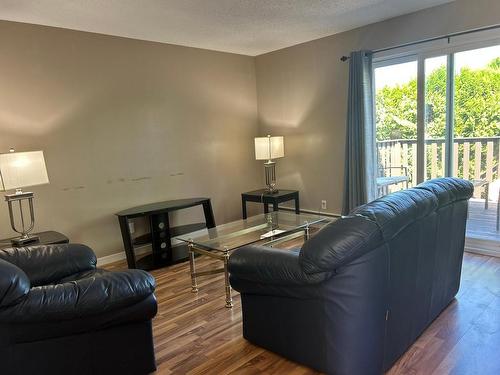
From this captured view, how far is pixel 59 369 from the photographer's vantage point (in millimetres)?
1705

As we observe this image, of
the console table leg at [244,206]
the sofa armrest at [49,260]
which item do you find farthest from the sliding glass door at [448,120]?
the sofa armrest at [49,260]

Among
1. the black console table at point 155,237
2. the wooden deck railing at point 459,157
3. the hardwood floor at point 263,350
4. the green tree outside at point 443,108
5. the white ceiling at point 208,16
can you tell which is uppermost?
the white ceiling at point 208,16

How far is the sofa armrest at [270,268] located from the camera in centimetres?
169

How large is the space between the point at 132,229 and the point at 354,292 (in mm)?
3013

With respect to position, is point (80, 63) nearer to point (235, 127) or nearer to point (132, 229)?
point (132, 229)

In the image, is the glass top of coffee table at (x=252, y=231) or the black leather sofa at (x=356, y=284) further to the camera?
the glass top of coffee table at (x=252, y=231)

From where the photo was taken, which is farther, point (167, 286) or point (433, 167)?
point (433, 167)

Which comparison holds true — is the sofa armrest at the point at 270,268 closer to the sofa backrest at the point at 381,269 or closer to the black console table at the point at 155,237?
the sofa backrest at the point at 381,269

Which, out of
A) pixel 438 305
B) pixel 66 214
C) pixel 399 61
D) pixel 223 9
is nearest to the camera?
pixel 438 305

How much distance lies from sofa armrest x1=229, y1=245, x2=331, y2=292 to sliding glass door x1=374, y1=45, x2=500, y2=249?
105 inches

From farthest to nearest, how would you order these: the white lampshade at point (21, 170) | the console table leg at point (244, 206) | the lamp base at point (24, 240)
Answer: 1. the console table leg at point (244, 206)
2. the lamp base at point (24, 240)
3. the white lampshade at point (21, 170)

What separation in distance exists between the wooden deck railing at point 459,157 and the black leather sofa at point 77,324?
3.21 metres

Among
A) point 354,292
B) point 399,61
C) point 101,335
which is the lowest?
point 101,335

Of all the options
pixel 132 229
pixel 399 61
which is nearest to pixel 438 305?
pixel 399 61
